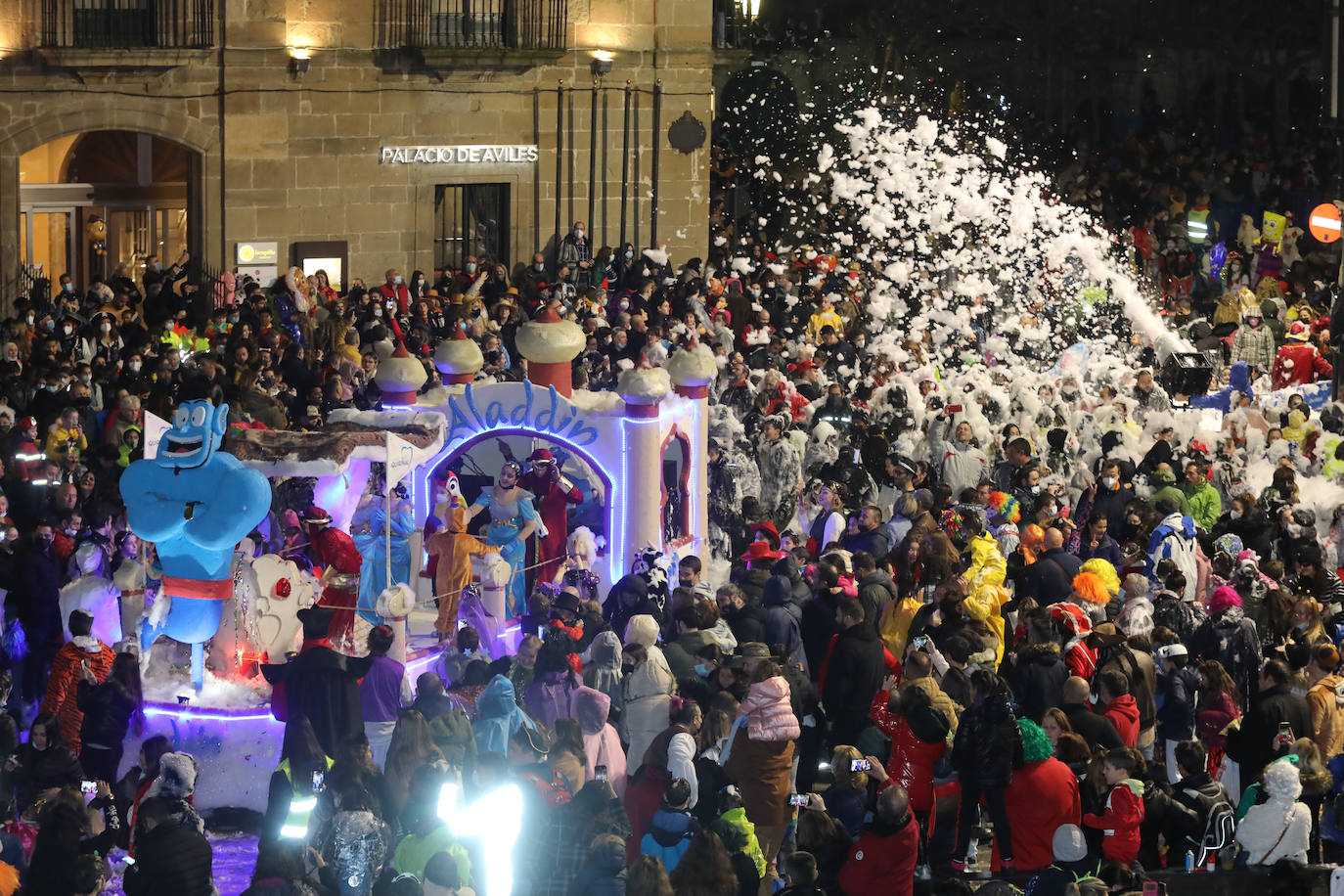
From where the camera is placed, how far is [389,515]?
1299 centimetres

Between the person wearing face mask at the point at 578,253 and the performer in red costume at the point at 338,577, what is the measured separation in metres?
13.3

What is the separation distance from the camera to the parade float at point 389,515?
12242 mm

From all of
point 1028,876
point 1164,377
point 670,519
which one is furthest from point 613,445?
point 1164,377

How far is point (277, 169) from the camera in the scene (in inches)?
1033

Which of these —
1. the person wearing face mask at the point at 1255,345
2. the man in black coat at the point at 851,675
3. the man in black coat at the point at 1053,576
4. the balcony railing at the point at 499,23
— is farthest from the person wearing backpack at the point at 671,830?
the balcony railing at the point at 499,23

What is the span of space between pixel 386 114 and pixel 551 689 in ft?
54.7

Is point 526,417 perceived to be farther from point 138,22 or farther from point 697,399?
point 138,22

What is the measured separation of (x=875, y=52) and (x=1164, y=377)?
43.8 ft

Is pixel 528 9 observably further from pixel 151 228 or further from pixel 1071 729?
pixel 1071 729

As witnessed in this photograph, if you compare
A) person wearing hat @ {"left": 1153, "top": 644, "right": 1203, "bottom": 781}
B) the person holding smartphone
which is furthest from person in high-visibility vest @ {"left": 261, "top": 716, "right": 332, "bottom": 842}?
the person holding smartphone

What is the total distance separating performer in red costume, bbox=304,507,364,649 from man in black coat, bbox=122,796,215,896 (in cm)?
321

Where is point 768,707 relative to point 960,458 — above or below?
below

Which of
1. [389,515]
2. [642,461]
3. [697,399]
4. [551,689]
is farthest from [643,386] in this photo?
[551,689]

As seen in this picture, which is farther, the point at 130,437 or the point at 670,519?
the point at 130,437
